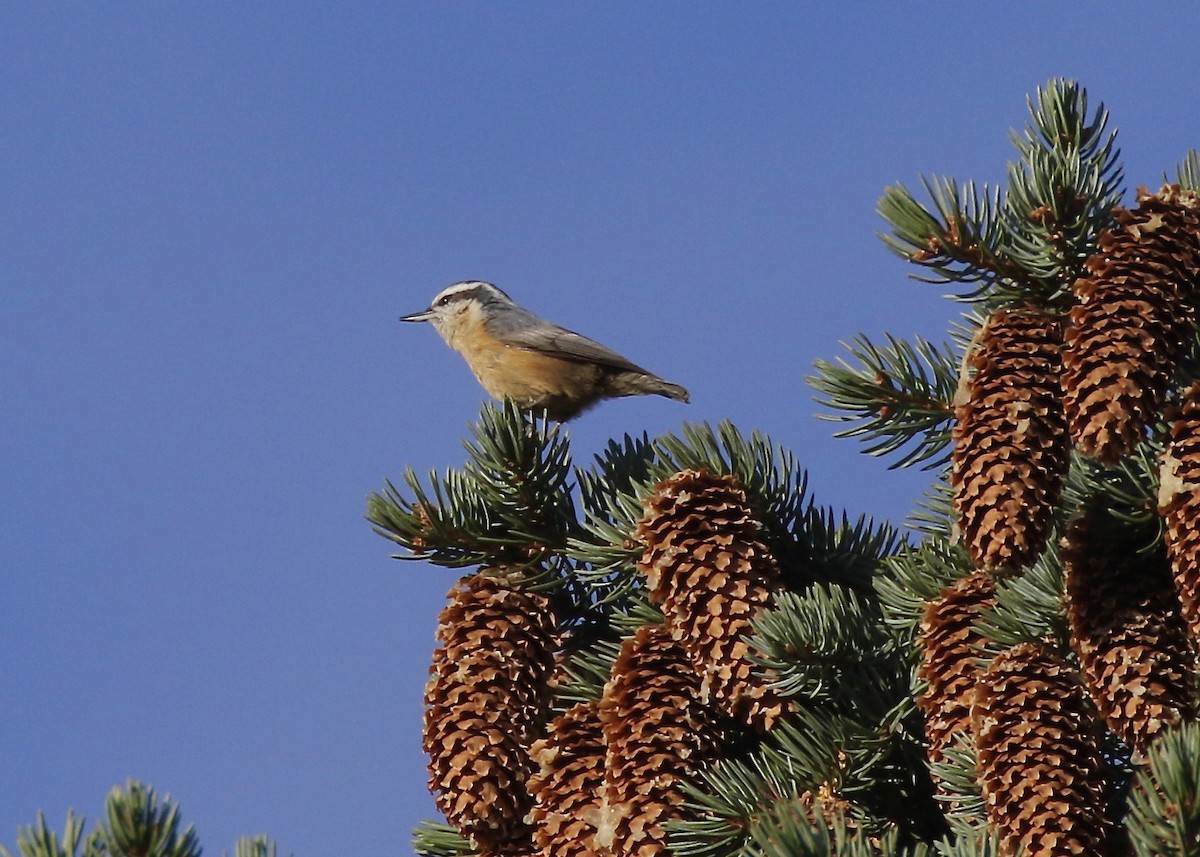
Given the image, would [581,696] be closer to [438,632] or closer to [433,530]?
[438,632]

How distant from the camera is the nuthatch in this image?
25.4ft

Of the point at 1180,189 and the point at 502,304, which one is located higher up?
the point at 502,304

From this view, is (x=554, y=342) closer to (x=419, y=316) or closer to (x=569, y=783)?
(x=419, y=316)

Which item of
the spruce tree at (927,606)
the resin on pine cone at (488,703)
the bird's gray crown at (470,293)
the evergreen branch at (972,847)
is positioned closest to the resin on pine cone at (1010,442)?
the spruce tree at (927,606)

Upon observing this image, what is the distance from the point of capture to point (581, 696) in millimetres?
3053

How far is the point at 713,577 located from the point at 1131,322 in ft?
3.02

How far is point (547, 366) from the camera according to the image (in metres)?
7.74

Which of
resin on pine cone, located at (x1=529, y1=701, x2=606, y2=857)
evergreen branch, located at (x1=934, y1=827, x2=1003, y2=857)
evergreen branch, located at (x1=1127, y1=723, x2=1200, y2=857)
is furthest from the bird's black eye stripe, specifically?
evergreen branch, located at (x1=1127, y1=723, x2=1200, y2=857)

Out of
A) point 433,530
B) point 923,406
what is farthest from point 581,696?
point 923,406

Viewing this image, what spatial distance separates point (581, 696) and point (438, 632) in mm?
348

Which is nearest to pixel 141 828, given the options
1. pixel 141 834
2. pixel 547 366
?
pixel 141 834

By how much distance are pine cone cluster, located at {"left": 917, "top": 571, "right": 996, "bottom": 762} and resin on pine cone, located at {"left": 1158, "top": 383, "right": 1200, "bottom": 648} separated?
0.37 metres

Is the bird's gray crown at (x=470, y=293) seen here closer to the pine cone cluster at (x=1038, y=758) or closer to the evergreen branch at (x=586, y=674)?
the evergreen branch at (x=586, y=674)

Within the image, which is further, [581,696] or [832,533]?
[832,533]
